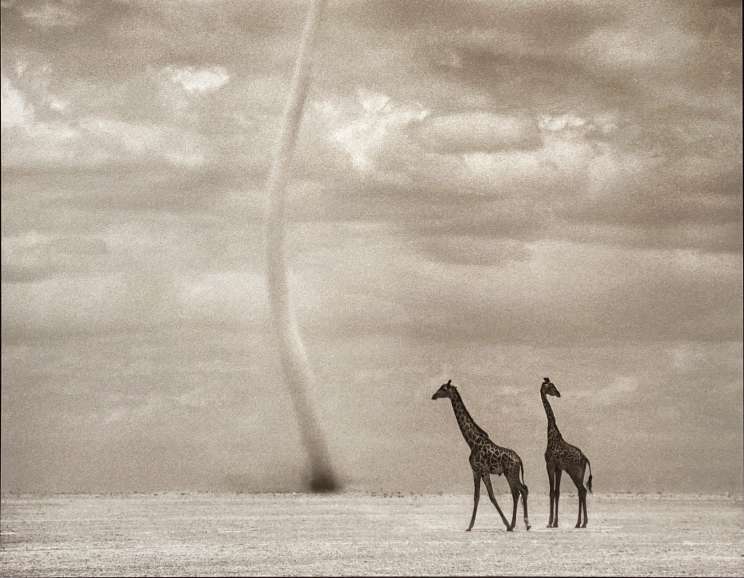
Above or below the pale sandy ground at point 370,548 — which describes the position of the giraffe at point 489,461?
above

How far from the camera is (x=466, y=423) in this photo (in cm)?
5791

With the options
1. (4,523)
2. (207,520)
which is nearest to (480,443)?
(207,520)

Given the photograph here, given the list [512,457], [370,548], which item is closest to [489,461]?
[512,457]

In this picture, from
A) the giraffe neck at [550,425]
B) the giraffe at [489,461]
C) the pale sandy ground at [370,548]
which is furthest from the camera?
the giraffe neck at [550,425]

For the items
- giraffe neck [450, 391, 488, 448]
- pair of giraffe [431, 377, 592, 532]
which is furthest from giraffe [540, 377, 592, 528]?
giraffe neck [450, 391, 488, 448]

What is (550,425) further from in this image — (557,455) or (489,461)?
(489,461)

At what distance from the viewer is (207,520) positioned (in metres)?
84.8

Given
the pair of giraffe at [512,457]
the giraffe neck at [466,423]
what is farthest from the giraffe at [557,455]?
the giraffe neck at [466,423]

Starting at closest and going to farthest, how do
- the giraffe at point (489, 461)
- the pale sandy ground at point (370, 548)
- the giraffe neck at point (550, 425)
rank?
the pale sandy ground at point (370, 548) < the giraffe at point (489, 461) < the giraffe neck at point (550, 425)

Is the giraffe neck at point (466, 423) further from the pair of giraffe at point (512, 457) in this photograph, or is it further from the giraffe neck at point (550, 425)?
the giraffe neck at point (550, 425)

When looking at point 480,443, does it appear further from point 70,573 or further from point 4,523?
point 4,523

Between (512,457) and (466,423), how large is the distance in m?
2.65

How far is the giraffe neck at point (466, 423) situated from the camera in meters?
57.3

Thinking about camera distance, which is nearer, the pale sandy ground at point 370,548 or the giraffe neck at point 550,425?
the pale sandy ground at point 370,548
